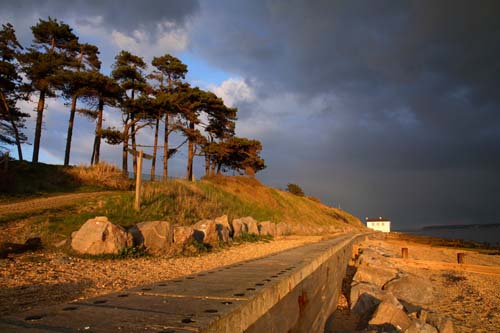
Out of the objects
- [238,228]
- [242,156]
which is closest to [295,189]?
[242,156]

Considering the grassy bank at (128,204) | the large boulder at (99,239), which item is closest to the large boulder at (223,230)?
the grassy bank at (128,204)

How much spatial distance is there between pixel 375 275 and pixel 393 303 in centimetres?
384

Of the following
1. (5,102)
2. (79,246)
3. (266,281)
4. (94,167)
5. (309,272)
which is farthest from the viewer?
(5,102)

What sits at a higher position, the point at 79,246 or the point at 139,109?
the point at 139,109

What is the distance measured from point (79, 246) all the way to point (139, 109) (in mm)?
23850

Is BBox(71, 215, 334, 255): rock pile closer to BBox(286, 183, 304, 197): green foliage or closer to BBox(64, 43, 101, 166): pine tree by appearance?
BBox(64, 43, 101, 166): pine tree

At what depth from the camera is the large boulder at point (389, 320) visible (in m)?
5.94

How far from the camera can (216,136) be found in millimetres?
32438

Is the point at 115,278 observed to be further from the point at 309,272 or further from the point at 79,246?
the point at 309,272

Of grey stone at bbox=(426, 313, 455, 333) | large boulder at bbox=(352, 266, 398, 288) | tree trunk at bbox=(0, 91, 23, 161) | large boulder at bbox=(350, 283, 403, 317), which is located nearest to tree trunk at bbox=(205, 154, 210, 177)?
tree trunk at bbox=(0, 91, 23, 161)

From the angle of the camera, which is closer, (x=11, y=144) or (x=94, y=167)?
(x=94, y=167)

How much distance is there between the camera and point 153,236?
916 centimetres

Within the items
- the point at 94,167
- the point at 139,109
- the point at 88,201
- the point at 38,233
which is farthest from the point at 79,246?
the point at 139,109

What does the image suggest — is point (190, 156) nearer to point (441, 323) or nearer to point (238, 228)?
point (238, 228)
